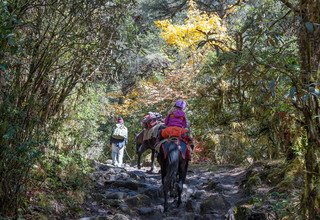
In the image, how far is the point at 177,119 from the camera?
8.24 meters

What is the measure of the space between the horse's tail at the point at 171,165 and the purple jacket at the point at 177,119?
48cm

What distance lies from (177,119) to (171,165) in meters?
1.02

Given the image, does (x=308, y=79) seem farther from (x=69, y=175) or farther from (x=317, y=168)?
(x=69, y=175)

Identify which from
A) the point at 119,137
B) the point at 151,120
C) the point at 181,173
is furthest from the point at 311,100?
the point at 119,137

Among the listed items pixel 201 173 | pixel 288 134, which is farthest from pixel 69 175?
pixel 201 173

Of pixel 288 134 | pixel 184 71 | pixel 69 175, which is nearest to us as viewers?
pixel 69 175

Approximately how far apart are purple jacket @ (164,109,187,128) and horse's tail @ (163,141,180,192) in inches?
18.8

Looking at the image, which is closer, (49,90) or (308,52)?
(308,52)

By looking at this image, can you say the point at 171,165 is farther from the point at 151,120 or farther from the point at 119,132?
the point at 119,132

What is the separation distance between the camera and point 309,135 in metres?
3.99

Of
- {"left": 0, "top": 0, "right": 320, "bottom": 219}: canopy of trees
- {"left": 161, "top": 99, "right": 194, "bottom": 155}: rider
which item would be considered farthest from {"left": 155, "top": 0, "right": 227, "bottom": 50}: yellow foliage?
{"left": 161, "top": 99, "right": 194, "bottom": 155}: rider

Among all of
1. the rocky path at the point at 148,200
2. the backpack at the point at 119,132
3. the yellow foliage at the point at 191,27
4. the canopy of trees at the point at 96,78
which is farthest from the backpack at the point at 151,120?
the yellow foliage at the point at 191,27

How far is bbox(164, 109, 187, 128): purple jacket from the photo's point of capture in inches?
323

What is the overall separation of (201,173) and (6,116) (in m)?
10.3
